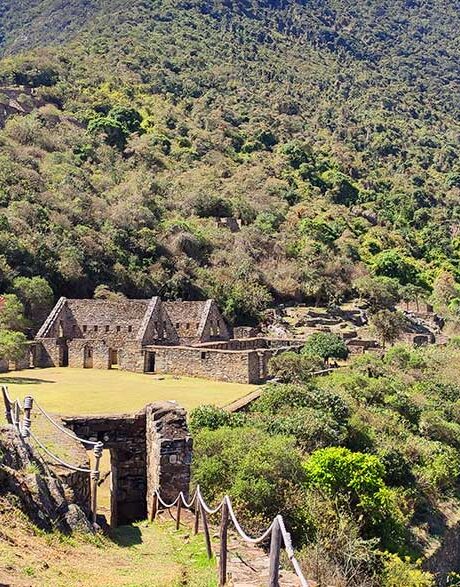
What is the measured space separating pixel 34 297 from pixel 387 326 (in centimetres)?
1794

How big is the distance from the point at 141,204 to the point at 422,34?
413 ft

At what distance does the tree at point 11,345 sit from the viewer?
22.9 metres

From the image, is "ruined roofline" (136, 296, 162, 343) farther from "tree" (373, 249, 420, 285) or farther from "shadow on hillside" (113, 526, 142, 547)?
"tree" (373, 249, 420, 285)

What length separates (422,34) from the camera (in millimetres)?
152750

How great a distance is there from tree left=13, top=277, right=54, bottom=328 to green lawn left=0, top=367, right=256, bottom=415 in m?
6.47

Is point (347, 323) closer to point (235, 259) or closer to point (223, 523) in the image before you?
point (235, 259)

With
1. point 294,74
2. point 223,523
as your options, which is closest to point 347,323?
point 223,523

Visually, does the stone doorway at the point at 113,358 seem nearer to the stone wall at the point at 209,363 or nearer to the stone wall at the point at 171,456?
the stone wall at the point at 209,363

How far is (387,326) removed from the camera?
3672cm

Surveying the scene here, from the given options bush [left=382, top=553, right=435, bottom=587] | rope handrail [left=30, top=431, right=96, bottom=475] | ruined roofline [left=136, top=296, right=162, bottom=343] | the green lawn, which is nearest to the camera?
rope handrail [left=30, top=431, right=96, bottom=475]

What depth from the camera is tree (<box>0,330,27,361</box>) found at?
75.2 ft

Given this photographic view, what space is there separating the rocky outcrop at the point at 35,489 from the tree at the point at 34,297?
2324 cm

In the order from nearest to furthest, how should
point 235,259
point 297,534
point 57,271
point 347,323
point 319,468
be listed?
point 297,534 < point 319,468 < point 57,271 < point 347,323 < point 235,259

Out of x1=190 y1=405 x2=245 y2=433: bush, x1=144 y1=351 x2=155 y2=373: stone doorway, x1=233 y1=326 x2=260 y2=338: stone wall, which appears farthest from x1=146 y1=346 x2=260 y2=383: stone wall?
x1=233 y1=326 x2=260 y2=338: stone wall
